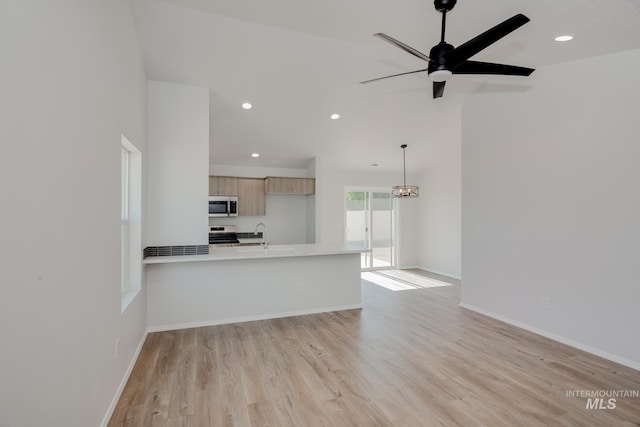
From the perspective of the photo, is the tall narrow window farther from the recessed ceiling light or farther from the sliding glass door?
the sliding glass door

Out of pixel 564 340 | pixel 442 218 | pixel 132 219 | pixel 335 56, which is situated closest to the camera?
pixel 132 219

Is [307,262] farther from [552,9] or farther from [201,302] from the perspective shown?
[552,9]

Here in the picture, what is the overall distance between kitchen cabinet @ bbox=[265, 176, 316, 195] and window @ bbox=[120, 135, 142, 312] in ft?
10.4

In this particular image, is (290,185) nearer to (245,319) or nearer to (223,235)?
(223,235)

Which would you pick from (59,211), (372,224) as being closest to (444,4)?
(59,211)

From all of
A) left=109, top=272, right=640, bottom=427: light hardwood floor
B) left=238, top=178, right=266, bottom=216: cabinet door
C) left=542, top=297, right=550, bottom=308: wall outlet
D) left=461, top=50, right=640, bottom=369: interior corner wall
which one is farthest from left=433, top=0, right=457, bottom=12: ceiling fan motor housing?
left=238, top=178, right=266, bottom=216: cabinet door

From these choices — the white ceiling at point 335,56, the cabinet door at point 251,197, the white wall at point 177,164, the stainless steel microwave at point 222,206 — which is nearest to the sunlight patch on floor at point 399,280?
the cabinet door at point 251,197

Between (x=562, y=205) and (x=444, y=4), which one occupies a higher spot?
(x=444, y=4)

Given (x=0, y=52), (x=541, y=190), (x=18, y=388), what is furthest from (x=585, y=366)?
(x=0, y=52)

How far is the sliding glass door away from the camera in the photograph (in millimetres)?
7645

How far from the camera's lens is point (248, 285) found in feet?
13.4

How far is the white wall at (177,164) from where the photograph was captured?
12.4 ft

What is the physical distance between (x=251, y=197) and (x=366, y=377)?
4.54 m

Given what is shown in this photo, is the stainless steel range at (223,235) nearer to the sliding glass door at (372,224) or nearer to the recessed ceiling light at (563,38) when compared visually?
the sliding glass door at (372,224)
